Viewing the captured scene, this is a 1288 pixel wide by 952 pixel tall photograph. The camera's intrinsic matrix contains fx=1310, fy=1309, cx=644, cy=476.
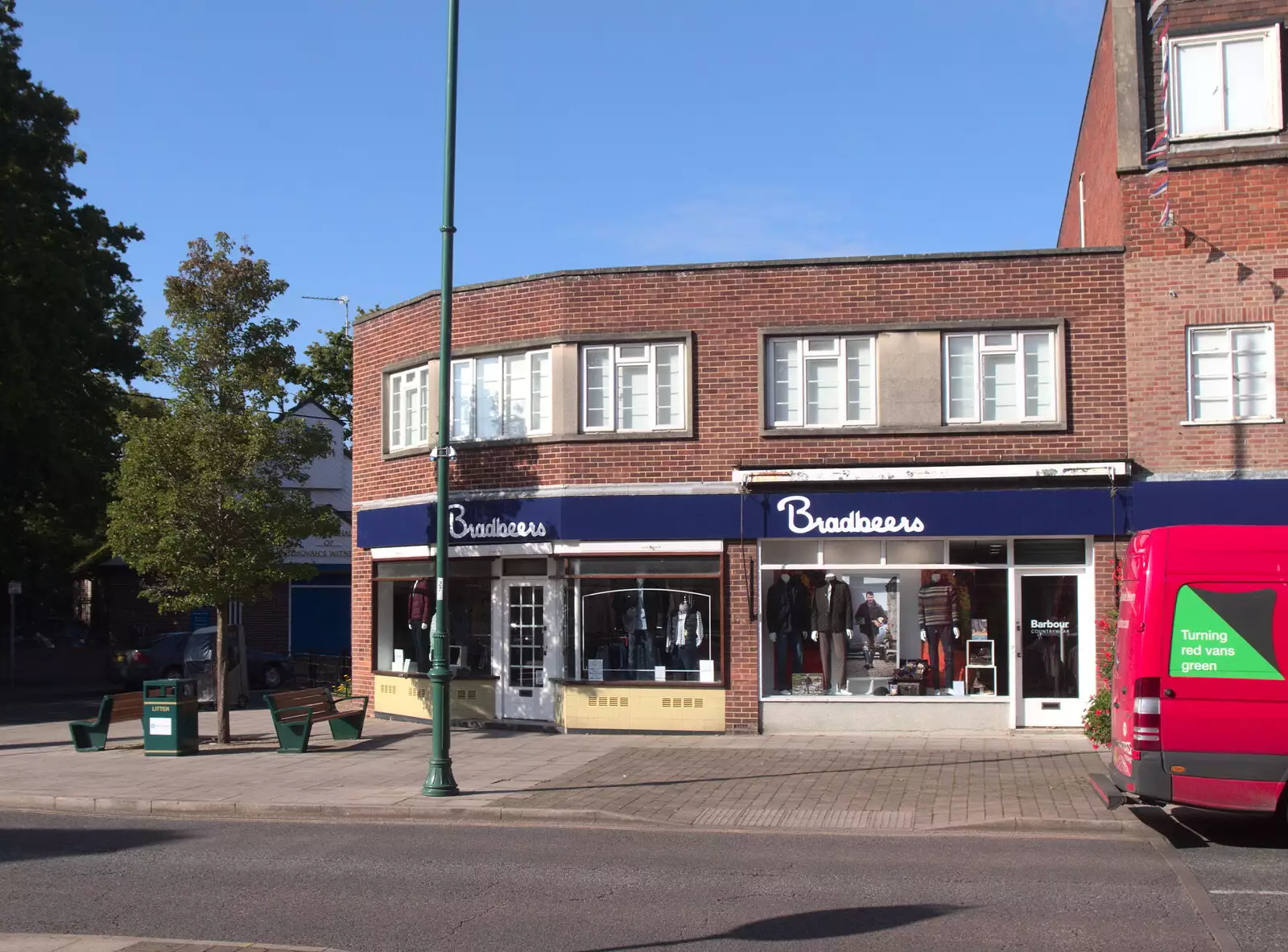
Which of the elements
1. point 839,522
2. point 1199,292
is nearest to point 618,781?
point 839,522

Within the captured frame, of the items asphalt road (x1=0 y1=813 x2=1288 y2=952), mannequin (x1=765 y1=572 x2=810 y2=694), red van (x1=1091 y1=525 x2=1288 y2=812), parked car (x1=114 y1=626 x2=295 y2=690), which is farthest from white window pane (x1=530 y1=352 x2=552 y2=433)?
parked car (x1=114 y1=626 x2=295 y2=690)

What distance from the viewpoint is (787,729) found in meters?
17.8

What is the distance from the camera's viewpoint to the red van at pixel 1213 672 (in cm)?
1002

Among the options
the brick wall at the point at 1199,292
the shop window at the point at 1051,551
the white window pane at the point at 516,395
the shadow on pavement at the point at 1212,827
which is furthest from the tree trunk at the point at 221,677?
the brick wall at the point at 1199,292

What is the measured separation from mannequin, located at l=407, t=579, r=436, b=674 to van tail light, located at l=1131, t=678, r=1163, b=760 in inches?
463

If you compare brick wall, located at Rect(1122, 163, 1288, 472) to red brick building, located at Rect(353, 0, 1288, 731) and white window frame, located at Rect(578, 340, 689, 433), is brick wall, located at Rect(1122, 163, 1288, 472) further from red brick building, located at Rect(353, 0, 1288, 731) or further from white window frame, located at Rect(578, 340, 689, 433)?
white window frame, located at Rect(578, 340, 689, 433)

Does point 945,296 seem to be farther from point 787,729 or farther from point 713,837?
point 713,837

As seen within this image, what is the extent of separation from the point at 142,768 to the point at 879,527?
32.2ft

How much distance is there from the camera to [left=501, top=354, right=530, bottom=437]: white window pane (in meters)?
18.9

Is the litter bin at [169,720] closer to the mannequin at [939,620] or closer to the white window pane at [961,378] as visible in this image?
the mannequin at [939,620]

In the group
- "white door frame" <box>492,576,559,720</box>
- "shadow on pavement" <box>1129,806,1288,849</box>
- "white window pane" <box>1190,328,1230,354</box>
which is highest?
"white window pane" <box>1190,328,1230,354</box>

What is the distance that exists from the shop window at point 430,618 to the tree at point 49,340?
8.56m

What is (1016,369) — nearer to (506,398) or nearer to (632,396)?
(632,396)

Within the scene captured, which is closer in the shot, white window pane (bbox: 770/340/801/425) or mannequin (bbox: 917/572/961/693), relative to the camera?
mannequin (bbox: 917/572/961/693)
